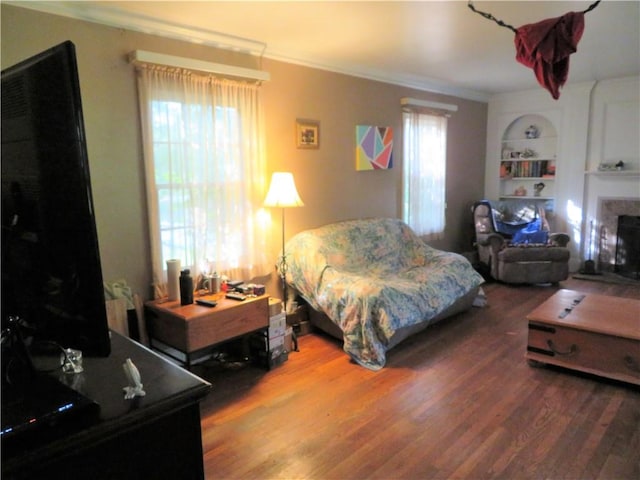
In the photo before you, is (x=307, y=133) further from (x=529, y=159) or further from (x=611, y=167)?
(x=611, y=167)

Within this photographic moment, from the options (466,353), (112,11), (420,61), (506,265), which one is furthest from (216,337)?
(506,265)

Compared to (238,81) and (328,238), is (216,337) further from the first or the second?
(238,81)

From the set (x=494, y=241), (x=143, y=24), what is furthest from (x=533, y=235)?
(x=143, y=24)

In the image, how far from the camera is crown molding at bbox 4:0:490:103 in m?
2.55

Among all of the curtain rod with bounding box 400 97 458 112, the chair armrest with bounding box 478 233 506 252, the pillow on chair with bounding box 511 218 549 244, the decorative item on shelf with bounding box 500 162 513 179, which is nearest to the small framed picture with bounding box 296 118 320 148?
the curtain rod with bounding box 400 97 458 112

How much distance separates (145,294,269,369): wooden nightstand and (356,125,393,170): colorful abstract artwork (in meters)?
2.03

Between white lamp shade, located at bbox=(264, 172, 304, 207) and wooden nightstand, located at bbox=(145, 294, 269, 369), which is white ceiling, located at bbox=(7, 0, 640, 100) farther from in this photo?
wooden nightstand, located at bbox=(145, 294, 269, 369)

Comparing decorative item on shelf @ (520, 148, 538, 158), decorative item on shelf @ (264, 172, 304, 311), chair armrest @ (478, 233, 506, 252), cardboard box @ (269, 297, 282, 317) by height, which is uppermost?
decorative item on shelf @ (520, 148, 538, 158)

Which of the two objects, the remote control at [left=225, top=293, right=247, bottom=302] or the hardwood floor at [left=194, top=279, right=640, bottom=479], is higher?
the remote control at [left=225, top=293, right=247, bottom=302]

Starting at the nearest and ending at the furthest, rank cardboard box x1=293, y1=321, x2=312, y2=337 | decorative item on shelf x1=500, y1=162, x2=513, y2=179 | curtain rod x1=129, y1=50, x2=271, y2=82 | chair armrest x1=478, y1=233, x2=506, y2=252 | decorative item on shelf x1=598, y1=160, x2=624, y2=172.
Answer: curtain rod x1=129, y1=50, x2=271, y2=82 < cardboard box x1=293, y1=321, x2=312, y2=337 < chair armrest x1=478, y1=233, x2=506, y2=252 < decorative item on shelf x1=598, y1=160, x2=624, y2=172 < decorative item on shelf x1=500, y1=162, x2=513, y2=179

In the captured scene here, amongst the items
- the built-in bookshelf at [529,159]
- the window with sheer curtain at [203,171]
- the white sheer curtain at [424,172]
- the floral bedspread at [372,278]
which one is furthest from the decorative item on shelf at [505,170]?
the window with sheer curtain at [203,171]

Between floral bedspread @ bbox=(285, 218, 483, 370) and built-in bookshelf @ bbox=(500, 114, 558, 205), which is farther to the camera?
built-in bookshelf @ bbox=(500, 114, 558, 205)

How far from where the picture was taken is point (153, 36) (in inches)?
116

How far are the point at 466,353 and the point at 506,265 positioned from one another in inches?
86.2
